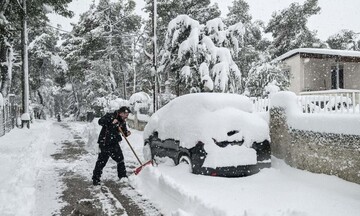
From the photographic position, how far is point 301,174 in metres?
6.62

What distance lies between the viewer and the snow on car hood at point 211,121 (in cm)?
609

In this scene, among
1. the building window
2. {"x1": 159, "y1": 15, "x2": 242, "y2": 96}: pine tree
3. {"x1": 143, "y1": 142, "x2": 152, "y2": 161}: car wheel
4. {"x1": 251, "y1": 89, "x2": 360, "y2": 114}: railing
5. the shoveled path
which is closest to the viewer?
the shoveled path

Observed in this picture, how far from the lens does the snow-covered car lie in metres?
6.00

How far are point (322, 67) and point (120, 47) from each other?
63.3 feet

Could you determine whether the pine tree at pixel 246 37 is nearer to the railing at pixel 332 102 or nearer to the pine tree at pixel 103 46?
the pine tree at pixel 103 46

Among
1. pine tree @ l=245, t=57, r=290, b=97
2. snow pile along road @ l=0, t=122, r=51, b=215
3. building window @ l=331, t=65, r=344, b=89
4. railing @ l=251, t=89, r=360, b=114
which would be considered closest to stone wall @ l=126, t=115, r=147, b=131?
pine tree @ l=245, t=57, r=290, b=97

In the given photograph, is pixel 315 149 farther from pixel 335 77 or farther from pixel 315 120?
pixel 335 77

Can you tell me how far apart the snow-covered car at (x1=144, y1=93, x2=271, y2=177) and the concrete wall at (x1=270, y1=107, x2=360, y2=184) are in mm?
845

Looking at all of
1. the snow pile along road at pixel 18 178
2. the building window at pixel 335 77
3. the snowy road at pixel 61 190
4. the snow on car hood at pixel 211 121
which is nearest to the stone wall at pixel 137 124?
the snow pile along road at pixel 18 178

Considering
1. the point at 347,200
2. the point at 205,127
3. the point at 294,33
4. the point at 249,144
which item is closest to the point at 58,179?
the point at 205,127

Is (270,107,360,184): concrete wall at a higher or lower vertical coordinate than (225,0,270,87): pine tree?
lower

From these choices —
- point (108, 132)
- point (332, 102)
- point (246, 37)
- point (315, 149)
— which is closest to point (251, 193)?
point (315, 149)

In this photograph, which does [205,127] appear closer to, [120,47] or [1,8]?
[1,8]

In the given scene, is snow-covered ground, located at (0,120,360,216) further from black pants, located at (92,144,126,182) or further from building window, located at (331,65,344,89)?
building window, located at (331,65,344,89)
